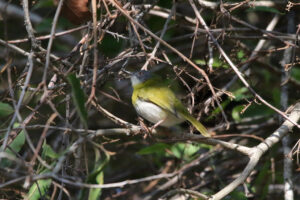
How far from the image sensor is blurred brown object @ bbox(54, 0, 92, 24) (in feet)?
10.8

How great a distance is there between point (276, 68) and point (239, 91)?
0.81m

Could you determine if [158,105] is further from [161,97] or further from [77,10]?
[77,10]

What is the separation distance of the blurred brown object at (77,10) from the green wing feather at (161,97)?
85 centimetres

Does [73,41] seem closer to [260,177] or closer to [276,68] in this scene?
[276,68]

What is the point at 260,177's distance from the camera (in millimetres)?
4078

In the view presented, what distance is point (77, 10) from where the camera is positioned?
3332 mm

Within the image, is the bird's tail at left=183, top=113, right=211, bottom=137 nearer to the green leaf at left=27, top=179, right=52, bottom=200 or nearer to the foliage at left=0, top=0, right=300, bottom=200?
the foliage at left=0, top=0, right=300, bottom=200

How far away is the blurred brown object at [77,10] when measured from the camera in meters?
3.29

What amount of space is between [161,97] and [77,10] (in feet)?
3.33

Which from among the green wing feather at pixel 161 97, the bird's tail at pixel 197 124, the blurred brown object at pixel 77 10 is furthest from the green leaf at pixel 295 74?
the blurred brown object at pixel 77 10

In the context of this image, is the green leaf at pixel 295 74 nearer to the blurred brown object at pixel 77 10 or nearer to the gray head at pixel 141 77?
the gray head at pixel 141 77

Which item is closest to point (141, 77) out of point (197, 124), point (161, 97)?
point (161, 97)

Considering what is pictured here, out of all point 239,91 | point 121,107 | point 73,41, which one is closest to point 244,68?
point 239,91

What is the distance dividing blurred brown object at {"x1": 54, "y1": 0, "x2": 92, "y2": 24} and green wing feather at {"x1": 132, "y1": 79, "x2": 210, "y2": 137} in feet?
2.78
